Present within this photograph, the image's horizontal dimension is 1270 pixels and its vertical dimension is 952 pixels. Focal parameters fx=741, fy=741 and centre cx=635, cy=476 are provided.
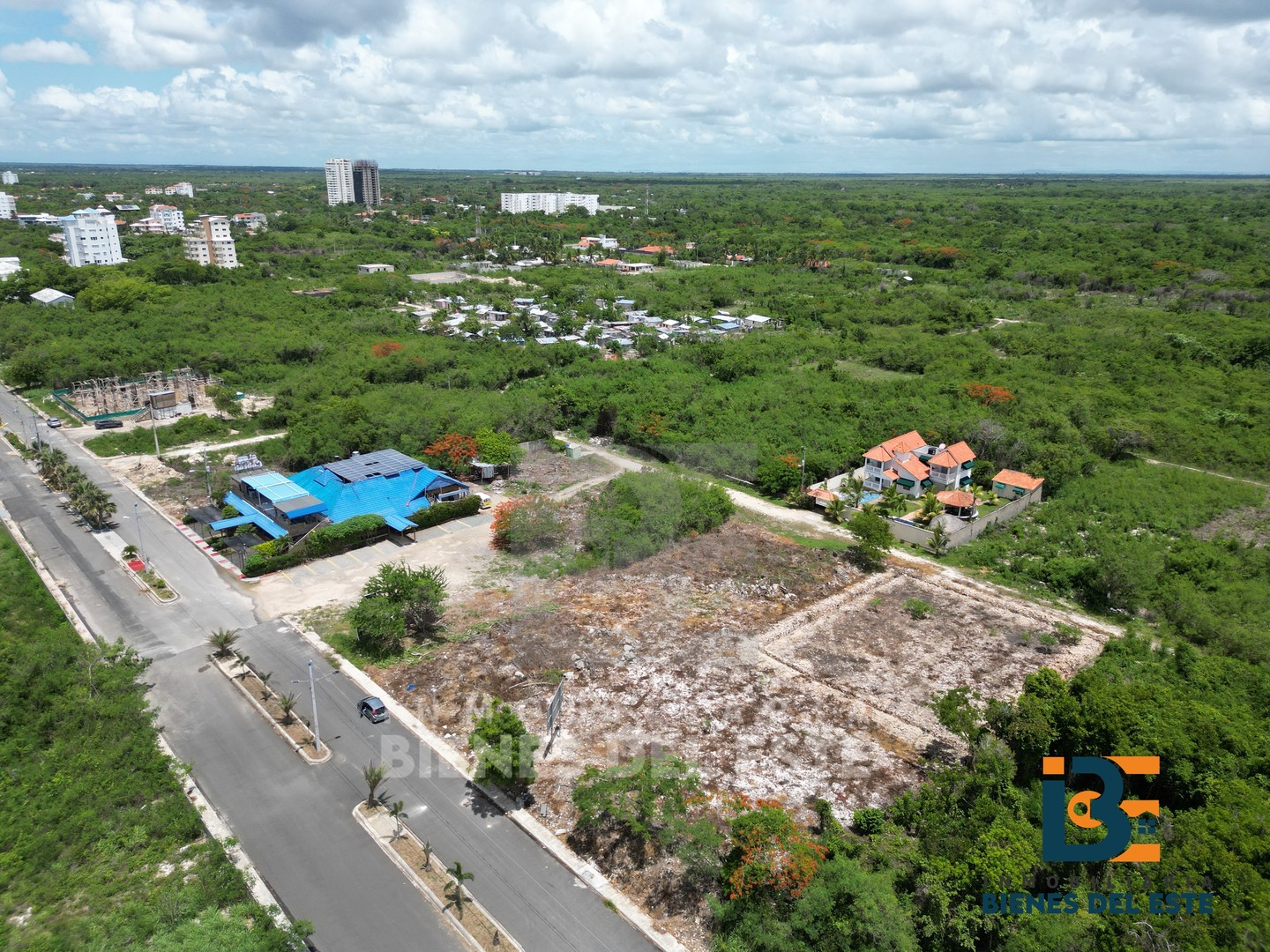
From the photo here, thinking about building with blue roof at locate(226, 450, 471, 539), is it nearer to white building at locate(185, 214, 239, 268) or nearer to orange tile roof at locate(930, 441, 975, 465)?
orange tile roof at locate(930, 441, 975, 465)

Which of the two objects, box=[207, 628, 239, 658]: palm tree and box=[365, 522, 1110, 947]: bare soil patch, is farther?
box=[207, 628, 239, 658]: palm tree

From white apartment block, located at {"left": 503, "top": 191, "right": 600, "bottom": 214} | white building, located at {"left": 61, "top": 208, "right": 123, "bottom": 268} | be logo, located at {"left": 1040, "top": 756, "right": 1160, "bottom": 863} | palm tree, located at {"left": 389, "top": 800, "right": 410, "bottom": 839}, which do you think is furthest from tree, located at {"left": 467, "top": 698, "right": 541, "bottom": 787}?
white apartment block, located at {"left": 503, "top": 191, "right": 600, "bottom": 214}

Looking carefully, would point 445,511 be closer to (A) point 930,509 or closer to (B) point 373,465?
(B) point 373,465

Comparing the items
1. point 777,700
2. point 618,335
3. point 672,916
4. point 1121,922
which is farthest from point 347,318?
point 1121,922

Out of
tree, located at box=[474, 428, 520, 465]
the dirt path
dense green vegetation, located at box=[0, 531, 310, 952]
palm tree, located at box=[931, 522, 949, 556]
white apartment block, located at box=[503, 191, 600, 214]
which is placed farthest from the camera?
white apartment block, located at box=[503, 191, 600, 214]

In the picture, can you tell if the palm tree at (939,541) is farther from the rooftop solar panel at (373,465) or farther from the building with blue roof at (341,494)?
the rooftop solar panel at (373,465)

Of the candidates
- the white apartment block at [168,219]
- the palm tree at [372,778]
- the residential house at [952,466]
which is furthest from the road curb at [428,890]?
the white apartment block at [168,219]

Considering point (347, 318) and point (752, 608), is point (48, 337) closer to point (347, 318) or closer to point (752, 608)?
point (347, 318)

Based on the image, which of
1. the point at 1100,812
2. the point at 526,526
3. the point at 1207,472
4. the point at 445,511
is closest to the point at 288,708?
the point at 526,526
